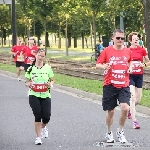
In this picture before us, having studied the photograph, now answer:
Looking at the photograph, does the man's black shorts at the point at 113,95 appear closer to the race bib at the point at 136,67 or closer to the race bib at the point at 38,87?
the race bib at the point at 38,87

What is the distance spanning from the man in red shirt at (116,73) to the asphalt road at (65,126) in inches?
25.8

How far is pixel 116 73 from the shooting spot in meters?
9.36

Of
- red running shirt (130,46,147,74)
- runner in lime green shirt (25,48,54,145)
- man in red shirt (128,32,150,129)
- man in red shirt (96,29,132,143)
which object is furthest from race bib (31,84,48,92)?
red running shirt (130,46,147,74)

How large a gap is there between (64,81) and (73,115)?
10.2 m

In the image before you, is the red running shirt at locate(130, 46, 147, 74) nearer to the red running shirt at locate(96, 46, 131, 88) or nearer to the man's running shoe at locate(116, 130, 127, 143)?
the red running shirt at locate(96, 46, 131, 88)

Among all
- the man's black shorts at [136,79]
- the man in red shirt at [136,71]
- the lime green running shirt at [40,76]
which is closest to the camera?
the lime green running shirt at [40,76]

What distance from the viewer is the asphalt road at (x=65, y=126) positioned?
9.41 m

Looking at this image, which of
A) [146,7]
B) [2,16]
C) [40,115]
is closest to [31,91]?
[40,115]

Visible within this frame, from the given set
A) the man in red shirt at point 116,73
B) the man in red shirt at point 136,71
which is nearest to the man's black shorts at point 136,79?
the man in red shirt at point 136,71

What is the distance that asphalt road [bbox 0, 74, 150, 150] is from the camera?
9.41m

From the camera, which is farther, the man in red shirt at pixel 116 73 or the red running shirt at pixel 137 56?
the red running shirt at pixel 137 56

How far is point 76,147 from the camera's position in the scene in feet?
29.9

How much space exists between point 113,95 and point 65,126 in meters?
2.42

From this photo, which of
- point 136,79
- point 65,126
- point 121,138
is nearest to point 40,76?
point 121,138
